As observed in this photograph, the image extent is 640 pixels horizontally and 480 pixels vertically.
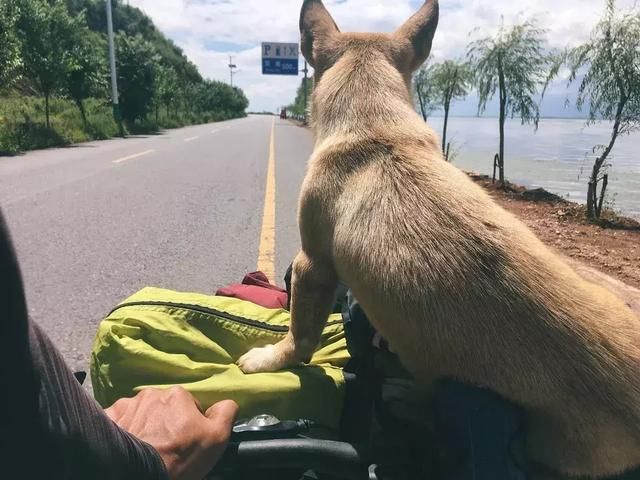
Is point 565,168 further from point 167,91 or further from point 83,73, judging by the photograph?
point 167,91

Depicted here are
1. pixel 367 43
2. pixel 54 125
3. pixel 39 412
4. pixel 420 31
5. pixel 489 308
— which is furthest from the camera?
pixel 54 125

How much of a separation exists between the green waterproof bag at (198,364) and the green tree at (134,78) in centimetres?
4101

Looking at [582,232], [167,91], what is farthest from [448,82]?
[167,91]

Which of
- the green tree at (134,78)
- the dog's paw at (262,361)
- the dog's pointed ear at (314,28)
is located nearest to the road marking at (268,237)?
the dog's pointed ear at (314,28)

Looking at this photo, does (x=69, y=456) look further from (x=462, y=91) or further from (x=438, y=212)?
(x=462, y=91)

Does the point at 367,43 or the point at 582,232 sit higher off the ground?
the point at 367,43

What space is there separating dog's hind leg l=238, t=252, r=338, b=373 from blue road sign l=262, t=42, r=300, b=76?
5857cm

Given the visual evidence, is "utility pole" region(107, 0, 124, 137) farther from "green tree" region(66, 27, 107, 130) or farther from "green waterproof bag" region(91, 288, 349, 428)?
"green waterproof bag" region(91, 288, 349, 428)

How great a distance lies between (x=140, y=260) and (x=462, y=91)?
1588 cm

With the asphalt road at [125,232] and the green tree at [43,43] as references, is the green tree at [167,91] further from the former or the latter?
the asphalt road at [125,232]

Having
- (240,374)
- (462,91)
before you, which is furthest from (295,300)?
(462,91)

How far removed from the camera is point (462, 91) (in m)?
18.9

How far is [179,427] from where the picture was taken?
5.30 ft

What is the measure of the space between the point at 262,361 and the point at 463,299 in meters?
0.97
